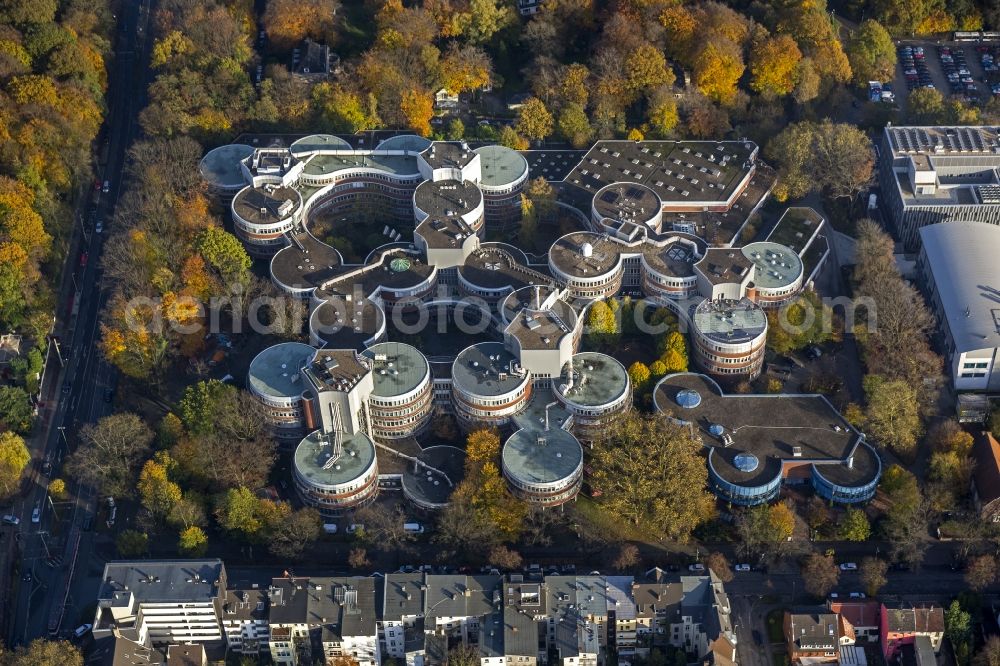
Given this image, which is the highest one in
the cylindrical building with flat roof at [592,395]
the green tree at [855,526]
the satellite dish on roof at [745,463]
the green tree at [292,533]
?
the cylindrical building with flat roof at [592,395]

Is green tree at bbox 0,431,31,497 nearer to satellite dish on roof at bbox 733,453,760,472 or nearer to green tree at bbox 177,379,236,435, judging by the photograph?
green tree at bbox 177,379,236,435

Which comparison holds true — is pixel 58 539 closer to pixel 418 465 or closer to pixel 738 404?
pixel 418 465

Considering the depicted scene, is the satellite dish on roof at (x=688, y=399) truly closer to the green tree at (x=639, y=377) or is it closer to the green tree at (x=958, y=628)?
the green tree at (x=639, y=377)

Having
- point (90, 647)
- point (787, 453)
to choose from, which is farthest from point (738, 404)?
point (90, 647)

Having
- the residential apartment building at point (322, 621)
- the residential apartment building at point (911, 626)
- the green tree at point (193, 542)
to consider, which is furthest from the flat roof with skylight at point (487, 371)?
the residential apartment building at point (911, 626)

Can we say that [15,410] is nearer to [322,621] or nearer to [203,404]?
[203,404]

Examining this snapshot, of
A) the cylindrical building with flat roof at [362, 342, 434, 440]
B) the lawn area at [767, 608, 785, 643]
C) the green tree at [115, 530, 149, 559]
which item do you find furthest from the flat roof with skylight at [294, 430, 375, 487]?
the lawn area at [767, 608, 785, 643]
